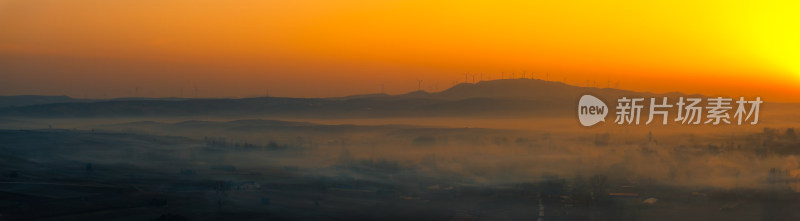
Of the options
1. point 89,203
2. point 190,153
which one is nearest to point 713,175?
point 89,203

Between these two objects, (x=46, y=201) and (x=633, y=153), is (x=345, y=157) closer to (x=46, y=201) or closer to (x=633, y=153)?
(x=633, y=153)

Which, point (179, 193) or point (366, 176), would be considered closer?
point (179, 193)

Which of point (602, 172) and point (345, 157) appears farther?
point (345, 157)

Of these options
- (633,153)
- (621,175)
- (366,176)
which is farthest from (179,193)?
(633,153)

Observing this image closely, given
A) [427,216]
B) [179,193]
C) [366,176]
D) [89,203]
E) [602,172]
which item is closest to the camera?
[427,216]

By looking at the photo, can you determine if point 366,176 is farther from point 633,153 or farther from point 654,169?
point 633,153

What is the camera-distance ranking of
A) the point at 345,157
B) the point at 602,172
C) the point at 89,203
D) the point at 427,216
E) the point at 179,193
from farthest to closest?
the point at 345,157, the point at 602,172, the point at 179,193, the point at 89,203, the point at 427,216

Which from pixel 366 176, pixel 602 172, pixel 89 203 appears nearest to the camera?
pixel 89 203

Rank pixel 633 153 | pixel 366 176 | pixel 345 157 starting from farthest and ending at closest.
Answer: pixel 633 153, pixel 345 157, pixel 366 176

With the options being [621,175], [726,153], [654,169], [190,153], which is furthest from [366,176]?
[726,153]

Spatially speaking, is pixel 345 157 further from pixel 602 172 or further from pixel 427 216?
pixel 427 216
